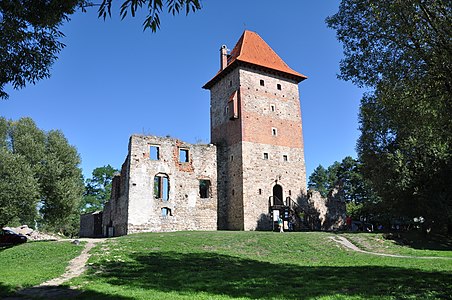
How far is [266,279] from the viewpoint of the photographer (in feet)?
31.9

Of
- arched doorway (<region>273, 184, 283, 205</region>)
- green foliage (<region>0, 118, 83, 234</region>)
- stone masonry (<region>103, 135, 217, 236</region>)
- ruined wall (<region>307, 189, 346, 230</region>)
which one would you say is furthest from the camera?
ruined wall (<region>307, 189, 346, 230</region>)

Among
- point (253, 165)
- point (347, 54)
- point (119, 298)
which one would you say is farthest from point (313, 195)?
point (119, 298)

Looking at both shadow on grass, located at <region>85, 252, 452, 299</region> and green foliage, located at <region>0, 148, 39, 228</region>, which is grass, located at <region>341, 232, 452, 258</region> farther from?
green foliage, located at <region>0, 148, 39, 228</region>

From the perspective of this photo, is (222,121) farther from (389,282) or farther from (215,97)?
(389,282)

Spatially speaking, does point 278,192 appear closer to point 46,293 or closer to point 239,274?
point 239,274

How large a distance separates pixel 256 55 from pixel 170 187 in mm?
13928

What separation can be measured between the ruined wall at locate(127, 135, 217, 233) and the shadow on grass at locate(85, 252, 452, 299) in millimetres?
12785

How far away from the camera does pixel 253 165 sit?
28312mm

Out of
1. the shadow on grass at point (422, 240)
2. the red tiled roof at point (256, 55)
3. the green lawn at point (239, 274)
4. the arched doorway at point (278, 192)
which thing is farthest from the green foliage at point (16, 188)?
the shadow on grass at point (422, 240)

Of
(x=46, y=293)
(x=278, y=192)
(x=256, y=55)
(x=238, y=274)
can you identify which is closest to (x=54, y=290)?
(x=46, y=293)

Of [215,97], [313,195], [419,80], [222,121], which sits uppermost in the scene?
[215,97]

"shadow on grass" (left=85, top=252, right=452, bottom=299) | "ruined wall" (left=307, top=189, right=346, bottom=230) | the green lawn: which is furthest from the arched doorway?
"shadow on grass" (left=85, top=252, right=452, bottom=299)

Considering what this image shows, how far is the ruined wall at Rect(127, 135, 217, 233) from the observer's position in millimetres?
26016

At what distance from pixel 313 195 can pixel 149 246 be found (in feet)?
59.9
